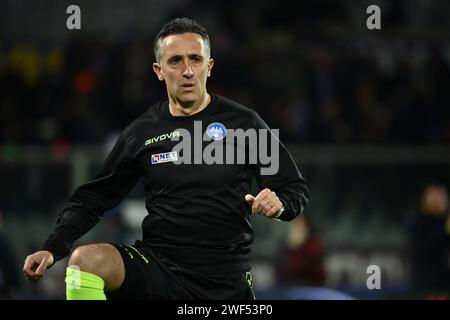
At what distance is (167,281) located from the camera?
4398 millimetres

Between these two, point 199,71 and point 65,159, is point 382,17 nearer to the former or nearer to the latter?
point 65,159

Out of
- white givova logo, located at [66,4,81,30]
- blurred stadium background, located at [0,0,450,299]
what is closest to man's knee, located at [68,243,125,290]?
blurred stadium background, located at [0,0,450,299]

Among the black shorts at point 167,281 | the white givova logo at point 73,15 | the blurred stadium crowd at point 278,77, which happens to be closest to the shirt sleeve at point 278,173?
the black shorts at point 167,281

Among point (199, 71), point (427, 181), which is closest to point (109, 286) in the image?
point (199, 71)

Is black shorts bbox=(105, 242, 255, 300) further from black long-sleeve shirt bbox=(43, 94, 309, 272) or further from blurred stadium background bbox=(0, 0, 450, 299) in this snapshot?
blurred stadium background bbox=(0, 0, 450, 299)

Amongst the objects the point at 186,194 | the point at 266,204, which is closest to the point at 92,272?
the point at 186,194

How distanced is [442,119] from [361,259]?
6.96 ft

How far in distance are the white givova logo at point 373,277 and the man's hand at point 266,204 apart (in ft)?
15.3

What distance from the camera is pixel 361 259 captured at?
10.0 meters

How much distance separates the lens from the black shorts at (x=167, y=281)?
4.28 metres

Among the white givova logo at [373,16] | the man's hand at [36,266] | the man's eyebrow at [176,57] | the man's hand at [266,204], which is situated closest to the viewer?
the man's hand at [266,204]

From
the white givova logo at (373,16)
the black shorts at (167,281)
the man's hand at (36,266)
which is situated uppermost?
the white givova logo at (373,16)

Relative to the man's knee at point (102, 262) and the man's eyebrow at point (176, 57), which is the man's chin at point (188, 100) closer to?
the man's eyebrow at point (176, 57)

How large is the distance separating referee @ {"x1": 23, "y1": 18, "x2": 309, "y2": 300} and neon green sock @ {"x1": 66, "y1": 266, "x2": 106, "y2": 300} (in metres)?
0.22
